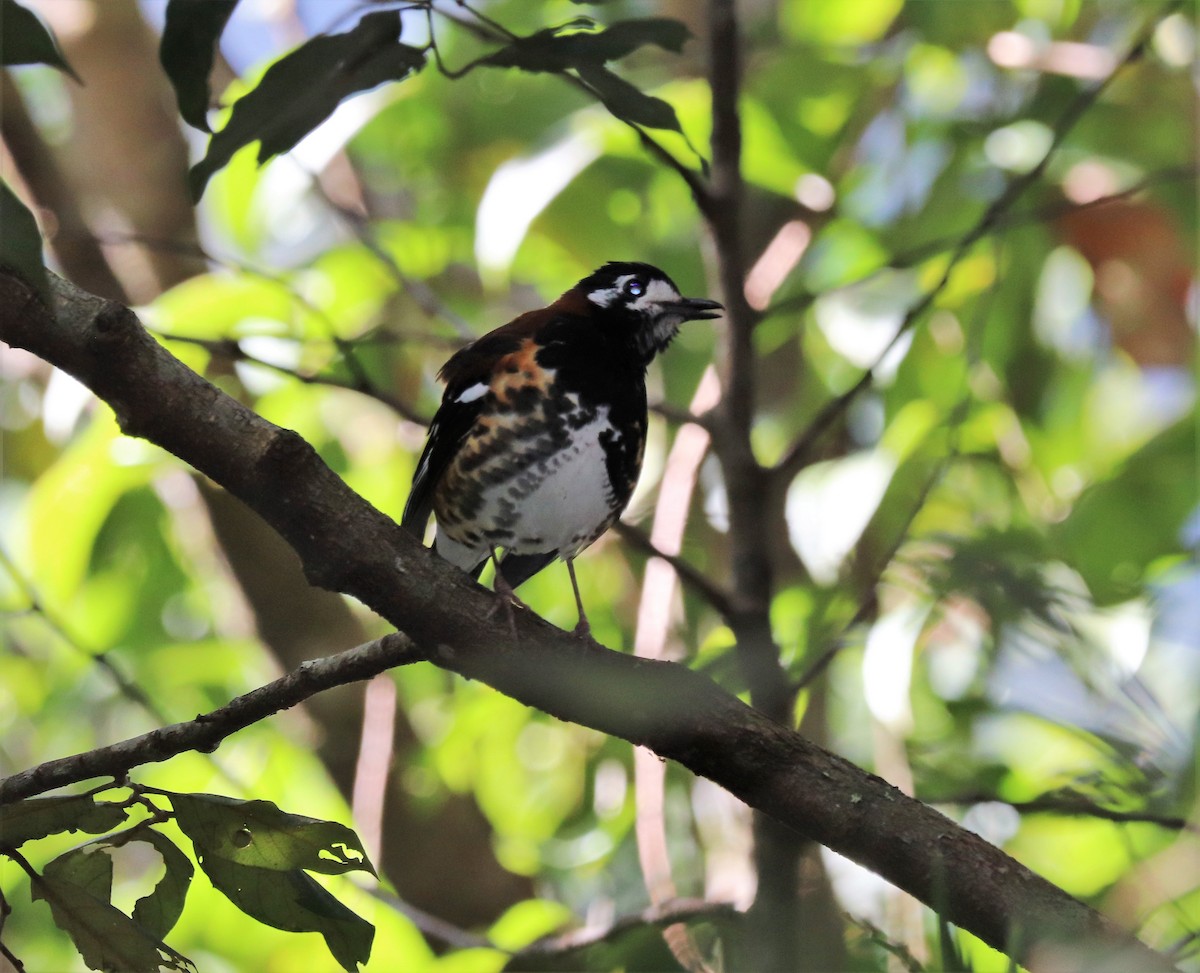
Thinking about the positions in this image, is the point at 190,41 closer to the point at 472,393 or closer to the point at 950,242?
the point at 472,393

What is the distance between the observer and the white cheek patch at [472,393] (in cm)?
318

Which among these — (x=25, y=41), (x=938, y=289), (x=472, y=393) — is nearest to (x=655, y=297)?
(x=472, y=393)

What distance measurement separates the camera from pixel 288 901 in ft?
5.49

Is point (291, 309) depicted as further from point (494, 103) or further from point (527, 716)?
point (527, 716)

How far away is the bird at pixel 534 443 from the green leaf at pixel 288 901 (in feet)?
4.52

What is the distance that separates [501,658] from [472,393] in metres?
1.25

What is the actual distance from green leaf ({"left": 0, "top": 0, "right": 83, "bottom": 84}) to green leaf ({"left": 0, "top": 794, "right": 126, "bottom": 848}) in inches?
36.6

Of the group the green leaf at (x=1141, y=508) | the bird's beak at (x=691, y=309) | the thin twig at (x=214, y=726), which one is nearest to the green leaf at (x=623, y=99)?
the thin twig at (x=214, y=726)

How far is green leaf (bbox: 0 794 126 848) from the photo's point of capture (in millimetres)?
1611

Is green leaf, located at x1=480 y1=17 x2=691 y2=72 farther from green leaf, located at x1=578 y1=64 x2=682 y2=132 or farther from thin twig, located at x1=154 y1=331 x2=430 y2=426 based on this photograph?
thin twig, located at x1=154 y1=331 x2=430 y2=426

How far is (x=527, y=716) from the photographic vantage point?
4.44m

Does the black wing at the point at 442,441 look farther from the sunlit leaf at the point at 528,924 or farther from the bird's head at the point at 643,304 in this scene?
the sunlit leaf at the point at 528,924

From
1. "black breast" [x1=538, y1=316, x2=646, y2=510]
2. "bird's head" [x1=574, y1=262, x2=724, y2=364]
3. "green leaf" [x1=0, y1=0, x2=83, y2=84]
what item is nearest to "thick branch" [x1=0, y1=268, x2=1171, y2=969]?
"green leaf" [x1=0, y1=0, x2=83, y2=84]

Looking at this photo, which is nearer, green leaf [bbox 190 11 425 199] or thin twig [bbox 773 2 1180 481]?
green leaf [bbox 190 11 425 199]
